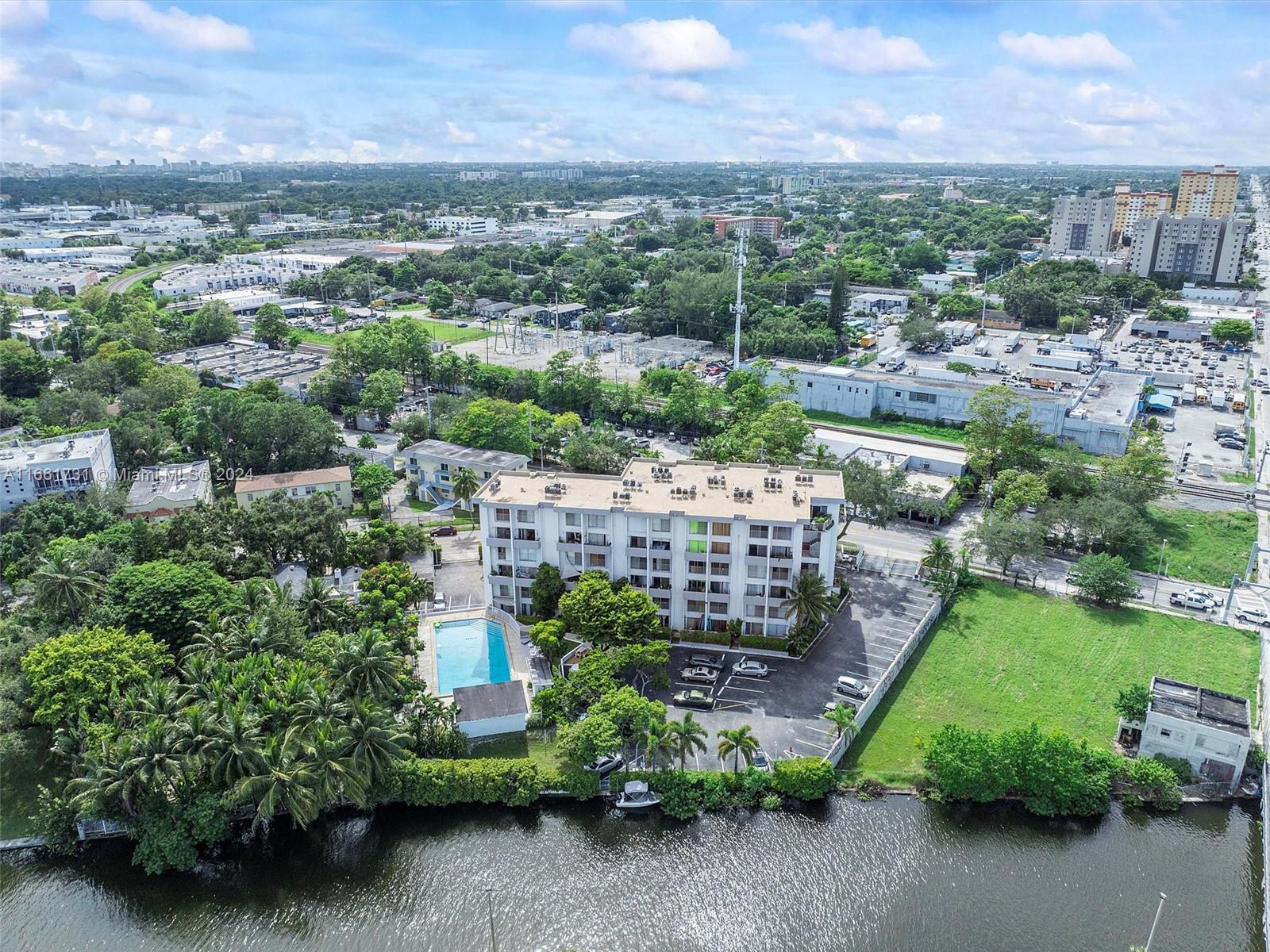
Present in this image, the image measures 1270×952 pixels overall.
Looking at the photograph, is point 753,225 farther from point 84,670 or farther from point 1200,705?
point 84,670

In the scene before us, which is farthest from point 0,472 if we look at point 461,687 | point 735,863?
point 735,863

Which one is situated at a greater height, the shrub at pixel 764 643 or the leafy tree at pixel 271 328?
the leafy tree at pixel 271 328

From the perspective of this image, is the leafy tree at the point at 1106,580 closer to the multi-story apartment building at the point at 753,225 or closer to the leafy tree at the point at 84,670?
the leafy tree at the point at 84,670

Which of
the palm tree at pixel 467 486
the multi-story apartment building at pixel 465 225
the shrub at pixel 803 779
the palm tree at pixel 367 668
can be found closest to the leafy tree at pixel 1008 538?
the shrub at pixel 803 779

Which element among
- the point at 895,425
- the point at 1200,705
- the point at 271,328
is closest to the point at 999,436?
the point at 895,425

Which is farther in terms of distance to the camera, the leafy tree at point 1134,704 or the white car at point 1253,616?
the white car at point 1253,616

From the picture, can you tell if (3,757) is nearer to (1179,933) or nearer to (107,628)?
(107,628)
